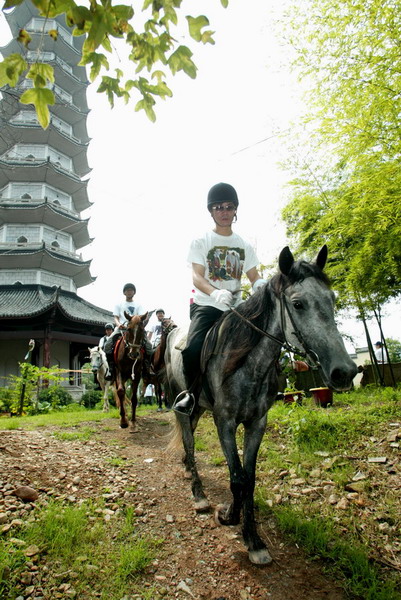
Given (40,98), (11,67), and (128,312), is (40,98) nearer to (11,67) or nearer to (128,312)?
(11,67)

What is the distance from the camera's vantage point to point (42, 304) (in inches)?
896

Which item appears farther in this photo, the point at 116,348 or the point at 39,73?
the point at 116,348

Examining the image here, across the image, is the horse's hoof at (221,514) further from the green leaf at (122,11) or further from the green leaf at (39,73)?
the green leaf at (122,11)

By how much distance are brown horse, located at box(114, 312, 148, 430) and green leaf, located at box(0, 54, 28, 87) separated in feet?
20.8

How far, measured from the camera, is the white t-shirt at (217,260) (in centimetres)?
374

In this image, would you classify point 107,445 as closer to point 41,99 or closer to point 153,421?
point 153,421

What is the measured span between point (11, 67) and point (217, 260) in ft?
7.91

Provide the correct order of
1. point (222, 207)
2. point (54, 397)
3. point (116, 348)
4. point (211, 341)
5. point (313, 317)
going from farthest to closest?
point (54, 397)
point (116, 348)
point (222, 207)
point (211, 341)
point (313, 317)

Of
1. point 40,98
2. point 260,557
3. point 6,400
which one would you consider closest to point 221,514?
point 260,557

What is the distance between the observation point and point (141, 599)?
2430 mm

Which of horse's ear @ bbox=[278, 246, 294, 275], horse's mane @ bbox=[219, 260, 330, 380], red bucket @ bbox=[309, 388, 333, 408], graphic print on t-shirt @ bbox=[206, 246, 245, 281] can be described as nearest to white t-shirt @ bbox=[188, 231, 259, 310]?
graphic print on t-shirt @ bbox=[206, 246, 245, 281]

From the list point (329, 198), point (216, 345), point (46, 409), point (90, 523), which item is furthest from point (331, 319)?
point (46, 409)

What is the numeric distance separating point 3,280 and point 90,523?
26.5 metres

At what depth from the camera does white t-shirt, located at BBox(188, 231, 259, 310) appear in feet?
12.3
